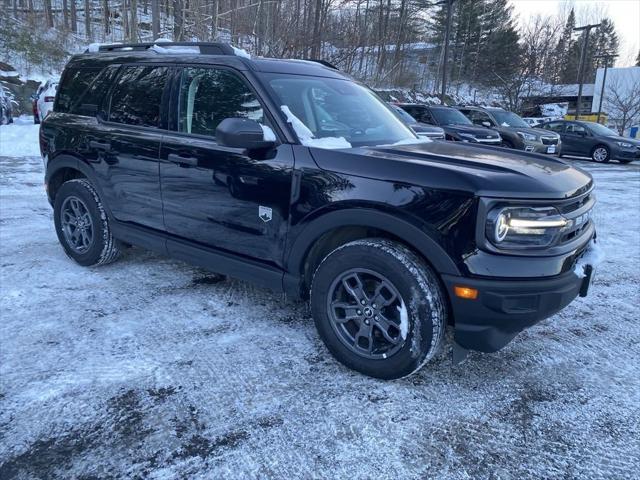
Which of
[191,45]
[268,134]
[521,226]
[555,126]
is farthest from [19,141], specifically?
[555,126]

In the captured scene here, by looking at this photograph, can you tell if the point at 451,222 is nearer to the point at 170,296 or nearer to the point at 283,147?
the point at 283,147

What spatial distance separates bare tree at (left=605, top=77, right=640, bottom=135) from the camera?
3104 cm

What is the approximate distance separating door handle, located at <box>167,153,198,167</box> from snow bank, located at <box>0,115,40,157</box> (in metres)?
10.1

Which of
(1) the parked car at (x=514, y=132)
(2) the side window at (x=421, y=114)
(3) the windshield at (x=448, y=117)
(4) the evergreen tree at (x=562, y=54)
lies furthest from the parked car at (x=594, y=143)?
(4) the evergreen tree at (x=562, y=54)

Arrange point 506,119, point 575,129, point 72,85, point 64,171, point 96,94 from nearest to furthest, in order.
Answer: point 96,94 < point 72,85 < point 64,171 < point 506,119 < point 575,129

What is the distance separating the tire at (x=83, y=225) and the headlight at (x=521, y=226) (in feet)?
10.4

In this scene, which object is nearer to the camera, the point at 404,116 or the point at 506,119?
the point at 404,116

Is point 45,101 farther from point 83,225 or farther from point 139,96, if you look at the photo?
point 139,96

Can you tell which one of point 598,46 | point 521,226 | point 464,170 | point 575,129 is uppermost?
point 598,46

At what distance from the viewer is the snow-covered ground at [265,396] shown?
208 centimetres

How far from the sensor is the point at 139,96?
3.74 metres

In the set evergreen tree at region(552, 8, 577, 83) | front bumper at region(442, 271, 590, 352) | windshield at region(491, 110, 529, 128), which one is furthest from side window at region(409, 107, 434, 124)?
evergreen tree at region(552, 8, 577, 83)

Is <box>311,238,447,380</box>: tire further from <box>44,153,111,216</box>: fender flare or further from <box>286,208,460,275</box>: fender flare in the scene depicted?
<box>44,153,111,216</box>: fender flare

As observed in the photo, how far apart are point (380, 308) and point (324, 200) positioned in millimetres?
674
